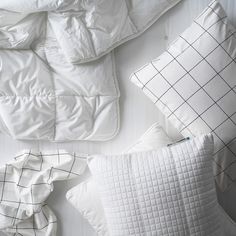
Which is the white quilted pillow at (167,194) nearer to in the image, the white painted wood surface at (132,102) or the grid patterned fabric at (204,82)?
the grid patterned fabric at (204,82)

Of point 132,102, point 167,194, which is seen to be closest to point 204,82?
point 132,102

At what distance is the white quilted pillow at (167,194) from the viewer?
1.14 metres

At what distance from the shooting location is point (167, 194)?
114 cm

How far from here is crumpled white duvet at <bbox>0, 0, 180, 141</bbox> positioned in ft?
4.27

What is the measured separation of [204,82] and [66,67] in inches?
21.3

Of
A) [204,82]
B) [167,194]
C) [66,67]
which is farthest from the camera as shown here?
[66,67]

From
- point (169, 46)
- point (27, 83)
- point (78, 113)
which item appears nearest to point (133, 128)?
point (78, 113)

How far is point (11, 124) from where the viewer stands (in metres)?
1.36

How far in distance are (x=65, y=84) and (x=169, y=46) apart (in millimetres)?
440

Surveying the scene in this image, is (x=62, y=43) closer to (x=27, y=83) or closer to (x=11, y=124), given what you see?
(x=27, y=83)

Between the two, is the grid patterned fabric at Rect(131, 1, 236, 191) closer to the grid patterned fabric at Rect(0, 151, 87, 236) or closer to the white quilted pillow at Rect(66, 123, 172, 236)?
the white quilted pillow at Rect(66, 123, 172, 236)

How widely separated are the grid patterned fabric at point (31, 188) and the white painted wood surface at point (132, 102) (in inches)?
2.1

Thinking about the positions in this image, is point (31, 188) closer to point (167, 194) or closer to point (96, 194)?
point (96, 194)

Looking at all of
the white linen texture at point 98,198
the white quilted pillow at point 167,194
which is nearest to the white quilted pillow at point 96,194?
the white linen texture at point 98,198
